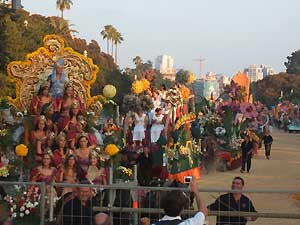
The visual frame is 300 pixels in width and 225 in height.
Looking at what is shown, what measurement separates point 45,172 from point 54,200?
1862 mm

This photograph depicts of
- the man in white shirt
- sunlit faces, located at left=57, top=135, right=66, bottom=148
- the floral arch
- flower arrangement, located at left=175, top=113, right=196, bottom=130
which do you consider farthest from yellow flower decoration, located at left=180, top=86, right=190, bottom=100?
the man in white shirt

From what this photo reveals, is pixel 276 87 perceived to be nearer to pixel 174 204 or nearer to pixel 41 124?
pixel 41 124

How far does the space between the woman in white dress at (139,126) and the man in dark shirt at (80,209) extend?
26.8ft

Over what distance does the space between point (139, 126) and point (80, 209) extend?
8736 millimetres

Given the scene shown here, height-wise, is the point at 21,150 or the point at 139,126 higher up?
the point at 139,126

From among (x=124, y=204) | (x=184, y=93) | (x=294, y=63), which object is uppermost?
(x=294, y=63)

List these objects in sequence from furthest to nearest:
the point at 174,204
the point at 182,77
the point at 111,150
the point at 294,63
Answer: the point at 294,63, the point at 182,77, the point at 111,150, the point at 174,204

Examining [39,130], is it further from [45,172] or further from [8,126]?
[45,172]

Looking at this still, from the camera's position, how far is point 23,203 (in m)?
10.1

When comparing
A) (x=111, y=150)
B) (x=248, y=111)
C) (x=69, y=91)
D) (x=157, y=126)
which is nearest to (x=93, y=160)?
(x=111, y=150)

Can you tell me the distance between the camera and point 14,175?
11.2m

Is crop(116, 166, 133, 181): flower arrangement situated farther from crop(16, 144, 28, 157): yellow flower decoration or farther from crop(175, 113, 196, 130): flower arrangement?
crop(175, 113, 196, 130): flower arrangement

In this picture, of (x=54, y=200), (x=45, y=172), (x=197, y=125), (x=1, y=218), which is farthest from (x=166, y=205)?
(x=197, y=125)

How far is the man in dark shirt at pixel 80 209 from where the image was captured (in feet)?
25.0
